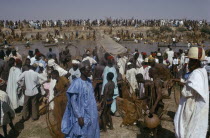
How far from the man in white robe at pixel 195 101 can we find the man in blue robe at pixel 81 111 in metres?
1.39

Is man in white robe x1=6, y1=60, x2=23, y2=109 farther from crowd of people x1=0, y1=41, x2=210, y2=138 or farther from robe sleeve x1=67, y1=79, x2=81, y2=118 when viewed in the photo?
robe sleeve x1=67, y1=79, x2=81, y2=118

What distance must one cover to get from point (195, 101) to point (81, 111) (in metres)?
1.71

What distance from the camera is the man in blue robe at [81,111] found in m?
3.50

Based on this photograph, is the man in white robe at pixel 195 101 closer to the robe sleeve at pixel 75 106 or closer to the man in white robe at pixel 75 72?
the robe sleeve at pixel 75 106

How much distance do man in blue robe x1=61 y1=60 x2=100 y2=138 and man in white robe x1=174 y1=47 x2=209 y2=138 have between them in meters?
1.39

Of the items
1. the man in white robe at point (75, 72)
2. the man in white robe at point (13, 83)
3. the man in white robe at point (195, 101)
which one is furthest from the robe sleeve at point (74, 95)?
the man in white robe at point (13, 83)

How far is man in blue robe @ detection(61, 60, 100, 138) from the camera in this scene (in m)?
3.50

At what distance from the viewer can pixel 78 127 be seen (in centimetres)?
356

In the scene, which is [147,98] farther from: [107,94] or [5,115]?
[5,115]

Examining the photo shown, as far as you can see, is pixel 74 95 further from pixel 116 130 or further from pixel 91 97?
pixel 116 130

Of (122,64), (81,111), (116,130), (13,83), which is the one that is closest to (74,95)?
(81,111)

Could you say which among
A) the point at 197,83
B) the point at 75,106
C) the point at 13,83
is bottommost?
the point at 13,83

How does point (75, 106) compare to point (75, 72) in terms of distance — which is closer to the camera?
point (75, 106)

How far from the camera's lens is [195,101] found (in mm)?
3209
